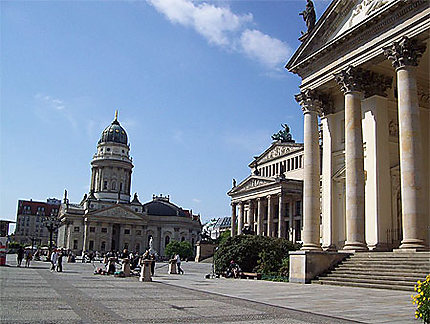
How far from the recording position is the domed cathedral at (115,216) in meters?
142

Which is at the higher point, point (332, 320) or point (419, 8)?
point (419, 8)

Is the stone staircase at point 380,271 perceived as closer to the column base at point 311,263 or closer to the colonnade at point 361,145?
the column base at point 311,263

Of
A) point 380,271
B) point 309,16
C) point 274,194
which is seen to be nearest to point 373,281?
point 380,271

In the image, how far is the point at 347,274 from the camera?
23.0 meters

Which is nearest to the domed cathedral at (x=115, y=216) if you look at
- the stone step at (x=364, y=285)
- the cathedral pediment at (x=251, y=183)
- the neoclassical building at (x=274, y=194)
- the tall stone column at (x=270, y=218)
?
the neoclassical building at (x=274, y=194)

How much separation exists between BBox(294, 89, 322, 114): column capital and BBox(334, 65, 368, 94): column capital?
304 centimetres

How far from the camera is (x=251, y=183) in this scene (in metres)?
89.8

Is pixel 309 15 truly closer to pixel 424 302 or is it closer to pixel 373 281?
pixel 373 281

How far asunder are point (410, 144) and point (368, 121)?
6575 mm

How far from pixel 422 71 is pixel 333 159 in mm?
7722

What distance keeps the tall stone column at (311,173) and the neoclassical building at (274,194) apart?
49.7m

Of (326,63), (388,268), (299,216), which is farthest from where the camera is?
(299,216)

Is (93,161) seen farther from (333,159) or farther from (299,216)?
(333,159)

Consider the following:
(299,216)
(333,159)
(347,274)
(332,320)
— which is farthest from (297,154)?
(332,320)
